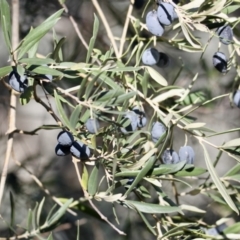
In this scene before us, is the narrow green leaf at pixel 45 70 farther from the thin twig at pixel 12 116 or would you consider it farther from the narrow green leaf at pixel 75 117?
the thin twig at pixel 12 116

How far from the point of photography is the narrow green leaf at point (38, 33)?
0.58m

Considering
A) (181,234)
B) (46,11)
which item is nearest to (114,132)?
(181,234)

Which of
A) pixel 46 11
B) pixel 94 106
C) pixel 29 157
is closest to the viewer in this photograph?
pixel 94 106

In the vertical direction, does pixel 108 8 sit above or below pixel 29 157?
above

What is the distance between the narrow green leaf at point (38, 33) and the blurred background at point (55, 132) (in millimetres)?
610

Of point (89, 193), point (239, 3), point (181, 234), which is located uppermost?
point (239, 3)

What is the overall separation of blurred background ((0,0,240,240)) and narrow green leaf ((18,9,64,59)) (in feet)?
2.00

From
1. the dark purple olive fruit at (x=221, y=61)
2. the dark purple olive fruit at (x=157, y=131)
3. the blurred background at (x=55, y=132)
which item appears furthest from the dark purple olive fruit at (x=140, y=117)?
the blurred background at (x=55, y=132)

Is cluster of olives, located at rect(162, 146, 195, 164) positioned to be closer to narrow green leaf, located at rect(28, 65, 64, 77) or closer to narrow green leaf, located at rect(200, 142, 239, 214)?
narrow green leaf, located at rect(200, 142, 239, 214)

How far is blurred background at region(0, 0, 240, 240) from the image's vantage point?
1271mm

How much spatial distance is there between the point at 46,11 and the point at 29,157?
0.39 m

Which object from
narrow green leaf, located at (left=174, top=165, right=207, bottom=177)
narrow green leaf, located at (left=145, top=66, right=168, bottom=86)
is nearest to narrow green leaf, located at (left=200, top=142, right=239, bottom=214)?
narrow green leaf, located at (left=174, top=165, right=207, bottom=177)

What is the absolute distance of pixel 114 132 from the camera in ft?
2.11

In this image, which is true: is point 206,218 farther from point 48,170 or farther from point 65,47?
point 65,47
